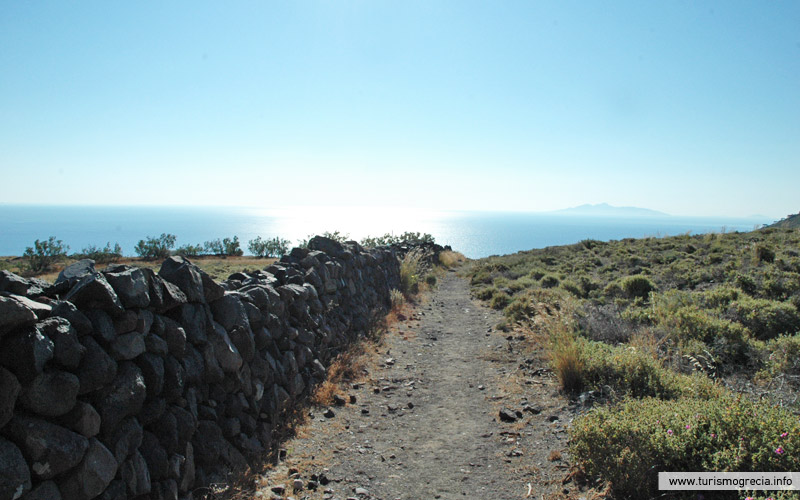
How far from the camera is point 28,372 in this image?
2.73m

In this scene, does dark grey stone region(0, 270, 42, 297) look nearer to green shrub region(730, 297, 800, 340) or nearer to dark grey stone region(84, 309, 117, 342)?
dark grey stone region(84, 309, 117, 342)

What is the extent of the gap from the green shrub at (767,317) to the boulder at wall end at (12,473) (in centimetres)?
1016

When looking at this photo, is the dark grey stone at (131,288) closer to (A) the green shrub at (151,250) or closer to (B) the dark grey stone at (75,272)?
(B) the dark grey stone at (75,272)

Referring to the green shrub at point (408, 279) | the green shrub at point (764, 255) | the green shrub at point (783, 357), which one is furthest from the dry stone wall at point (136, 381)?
the green shrub at point (764, 255)

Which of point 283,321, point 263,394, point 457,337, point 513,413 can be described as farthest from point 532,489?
point 457,337

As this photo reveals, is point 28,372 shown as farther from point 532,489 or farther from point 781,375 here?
point 781,375

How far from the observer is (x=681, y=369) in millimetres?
6672

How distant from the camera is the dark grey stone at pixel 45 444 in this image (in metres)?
2.64

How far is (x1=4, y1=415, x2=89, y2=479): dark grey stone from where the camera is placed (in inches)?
104

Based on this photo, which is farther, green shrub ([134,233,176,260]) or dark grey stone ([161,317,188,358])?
green shrub ([134,233,176,260])

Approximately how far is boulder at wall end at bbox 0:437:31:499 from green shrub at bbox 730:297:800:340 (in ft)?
33.3

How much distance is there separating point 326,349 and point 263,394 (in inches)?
86.8

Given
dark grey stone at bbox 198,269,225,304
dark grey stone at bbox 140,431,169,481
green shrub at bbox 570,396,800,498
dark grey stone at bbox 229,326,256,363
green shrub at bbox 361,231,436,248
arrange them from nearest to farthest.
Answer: dark grey stone at bbox 140,431,169,481 < green shrub at bbox 570,396,800,498 < dark grey stone at bbox 198,269,225,304 < dark grey stone at bbox 229,326,256,363 < green shrub at bbox 361,231,436,248

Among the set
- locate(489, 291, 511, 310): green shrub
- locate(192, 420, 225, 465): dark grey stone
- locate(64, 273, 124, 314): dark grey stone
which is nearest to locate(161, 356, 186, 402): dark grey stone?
locate(192, 420, 225, 465): dark grey stone
